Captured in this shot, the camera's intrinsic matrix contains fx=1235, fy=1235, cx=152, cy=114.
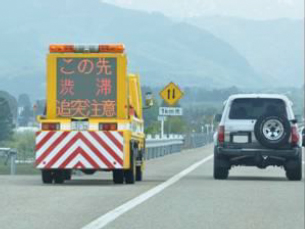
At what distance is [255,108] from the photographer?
27297 mm

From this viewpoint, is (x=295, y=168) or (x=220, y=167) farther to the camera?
(x=220, y=167)

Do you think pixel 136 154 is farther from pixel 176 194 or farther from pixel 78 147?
pixel 176 194

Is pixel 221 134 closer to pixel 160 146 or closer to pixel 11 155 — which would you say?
pixel 11 155

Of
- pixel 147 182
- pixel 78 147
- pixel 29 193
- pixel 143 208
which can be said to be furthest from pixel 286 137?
pixel 143 208

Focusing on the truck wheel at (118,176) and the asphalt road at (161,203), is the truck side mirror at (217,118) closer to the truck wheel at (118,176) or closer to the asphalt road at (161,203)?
the asphalt road at (161,203)

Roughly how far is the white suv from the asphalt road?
1.55 ft

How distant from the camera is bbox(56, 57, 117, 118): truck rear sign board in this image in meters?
24.6

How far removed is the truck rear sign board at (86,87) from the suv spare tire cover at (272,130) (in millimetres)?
3462

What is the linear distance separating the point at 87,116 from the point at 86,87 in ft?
1.94

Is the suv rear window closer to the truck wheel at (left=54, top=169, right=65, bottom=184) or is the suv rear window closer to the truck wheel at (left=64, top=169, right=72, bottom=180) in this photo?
the truck wheel at (left=64, top=169, right=72, bottom=180)

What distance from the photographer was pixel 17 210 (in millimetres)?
16938

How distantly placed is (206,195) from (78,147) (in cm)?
408

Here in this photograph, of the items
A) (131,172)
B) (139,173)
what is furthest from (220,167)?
(131,172)

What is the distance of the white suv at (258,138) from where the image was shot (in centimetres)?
2631
